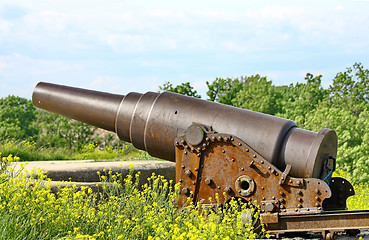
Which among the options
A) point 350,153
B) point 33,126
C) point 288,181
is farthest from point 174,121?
point 33,126

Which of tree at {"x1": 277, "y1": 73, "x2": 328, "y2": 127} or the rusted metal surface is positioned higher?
tree at {"x1": 277, "y1": 73, "x2": 328, "y2": 127}

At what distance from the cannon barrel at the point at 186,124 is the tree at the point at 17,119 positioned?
12.1 m

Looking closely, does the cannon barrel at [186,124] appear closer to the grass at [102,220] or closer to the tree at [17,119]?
the grass at [102,220]

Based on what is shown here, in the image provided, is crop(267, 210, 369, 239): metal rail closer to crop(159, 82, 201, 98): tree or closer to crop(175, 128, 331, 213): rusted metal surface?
crop(175, 128, 331, 213): rusted metal surface

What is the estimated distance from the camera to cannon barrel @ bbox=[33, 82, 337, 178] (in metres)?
5.48

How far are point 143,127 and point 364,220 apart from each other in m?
2.66

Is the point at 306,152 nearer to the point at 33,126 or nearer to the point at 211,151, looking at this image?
the point at 211,151

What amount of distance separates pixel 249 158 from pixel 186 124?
2.82ft

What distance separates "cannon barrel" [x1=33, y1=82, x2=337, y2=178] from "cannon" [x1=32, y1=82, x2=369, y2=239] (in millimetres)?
10

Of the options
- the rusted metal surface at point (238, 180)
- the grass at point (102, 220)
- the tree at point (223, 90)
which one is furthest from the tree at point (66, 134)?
the grass at point (102, 220)

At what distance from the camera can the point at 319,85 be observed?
1986cm

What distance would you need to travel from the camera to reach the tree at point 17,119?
18922mm

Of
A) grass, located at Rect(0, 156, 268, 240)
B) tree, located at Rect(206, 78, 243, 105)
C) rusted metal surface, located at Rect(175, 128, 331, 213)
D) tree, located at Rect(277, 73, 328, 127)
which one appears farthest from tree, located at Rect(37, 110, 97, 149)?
grass, located at Rect(0, 156, 268, 240)

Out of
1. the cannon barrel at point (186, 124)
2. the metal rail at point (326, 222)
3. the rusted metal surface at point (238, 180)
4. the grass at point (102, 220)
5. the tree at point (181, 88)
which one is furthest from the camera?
the tree at point (181, 88)
